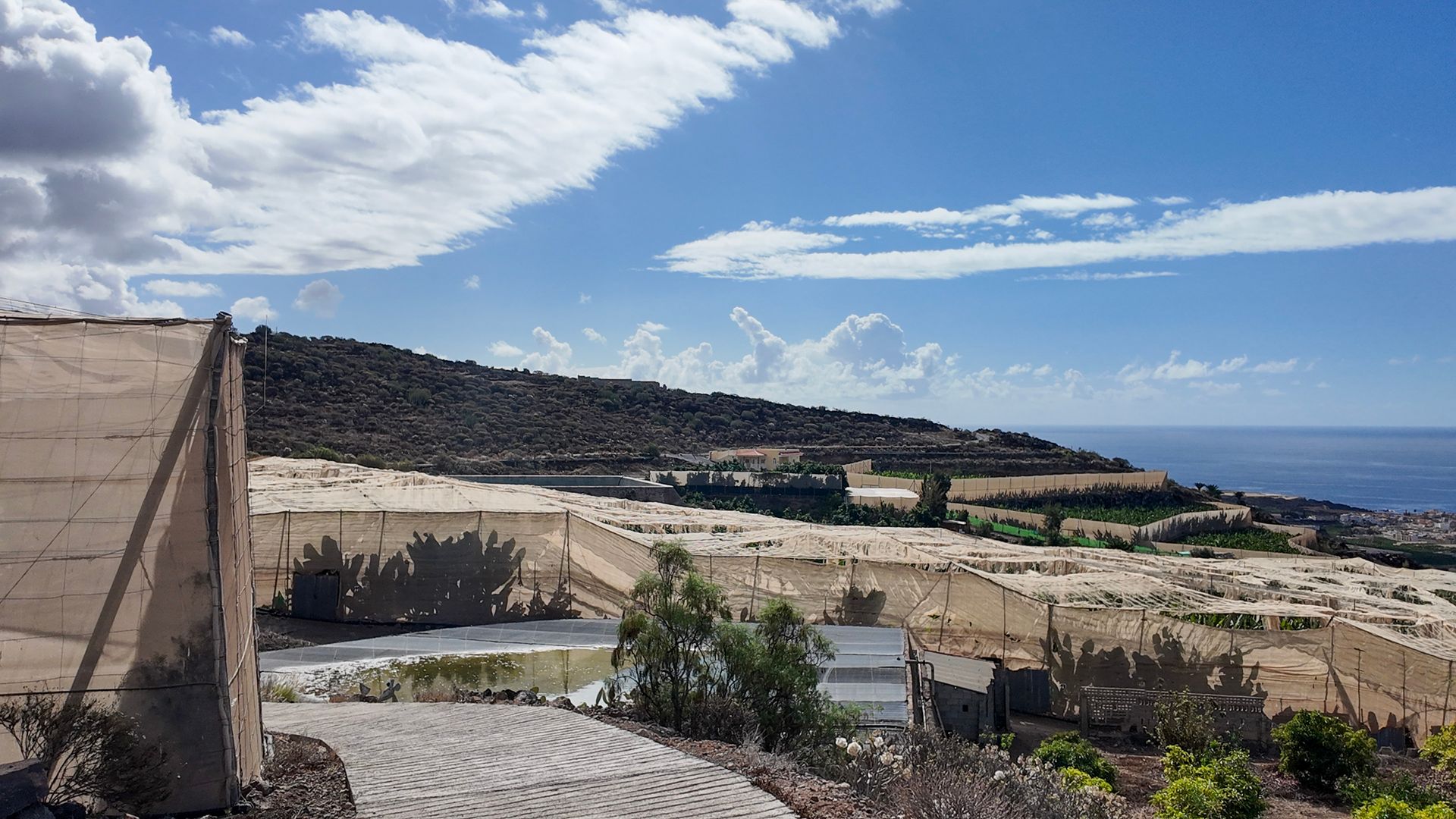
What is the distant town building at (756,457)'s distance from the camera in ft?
184

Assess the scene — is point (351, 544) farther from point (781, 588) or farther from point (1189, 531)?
point (1189, 531)

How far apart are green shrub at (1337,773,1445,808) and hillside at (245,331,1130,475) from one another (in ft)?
117

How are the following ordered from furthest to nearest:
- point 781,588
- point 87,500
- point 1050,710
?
point 781,588 < point 1050,710 < point 87,500

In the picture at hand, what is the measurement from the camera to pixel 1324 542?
44406 mm

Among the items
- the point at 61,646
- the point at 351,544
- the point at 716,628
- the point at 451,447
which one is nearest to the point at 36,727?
the point at 61,646

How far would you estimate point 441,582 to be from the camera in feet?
65.1

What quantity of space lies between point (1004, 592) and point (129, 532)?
14.8m

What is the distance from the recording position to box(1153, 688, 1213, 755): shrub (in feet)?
46.6

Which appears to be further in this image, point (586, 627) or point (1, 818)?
point (586, 627)

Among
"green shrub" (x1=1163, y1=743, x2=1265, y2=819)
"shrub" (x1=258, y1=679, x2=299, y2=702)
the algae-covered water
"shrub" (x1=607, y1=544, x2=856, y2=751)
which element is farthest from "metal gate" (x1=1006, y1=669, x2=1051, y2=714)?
"shrub" (x1=258, y1=679, x2=299, y2=702)

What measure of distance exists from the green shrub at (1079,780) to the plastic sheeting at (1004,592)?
594cm

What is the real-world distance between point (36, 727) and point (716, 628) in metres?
5.69

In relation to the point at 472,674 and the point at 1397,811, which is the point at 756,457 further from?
the point at 1397,811

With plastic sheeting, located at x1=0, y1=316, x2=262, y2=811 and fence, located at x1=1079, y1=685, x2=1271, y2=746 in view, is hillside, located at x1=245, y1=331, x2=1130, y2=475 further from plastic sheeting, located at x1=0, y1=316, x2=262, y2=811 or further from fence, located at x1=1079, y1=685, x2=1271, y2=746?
plastic sheeting, located at x1=0, y1=316, x2=262, y2=811
